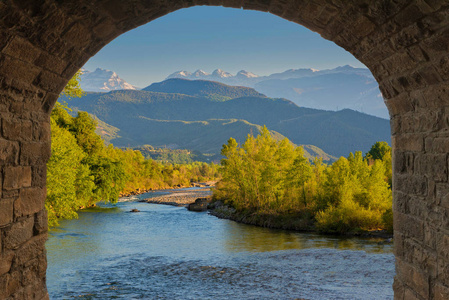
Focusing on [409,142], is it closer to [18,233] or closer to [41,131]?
[41,131]

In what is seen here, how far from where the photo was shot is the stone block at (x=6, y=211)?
12.7 feet

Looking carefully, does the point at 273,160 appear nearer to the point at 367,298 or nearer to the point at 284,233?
the point at 284,233

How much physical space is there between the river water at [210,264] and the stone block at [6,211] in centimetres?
943

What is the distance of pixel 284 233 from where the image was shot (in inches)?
1028

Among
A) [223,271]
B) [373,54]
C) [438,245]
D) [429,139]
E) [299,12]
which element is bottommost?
[223,271]

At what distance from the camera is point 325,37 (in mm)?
4973

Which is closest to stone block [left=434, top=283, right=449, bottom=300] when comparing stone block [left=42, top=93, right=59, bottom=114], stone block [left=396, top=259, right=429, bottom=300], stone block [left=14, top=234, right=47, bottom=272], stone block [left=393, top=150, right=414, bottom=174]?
stone block [left=396, top=259, right=429, bottom=300]

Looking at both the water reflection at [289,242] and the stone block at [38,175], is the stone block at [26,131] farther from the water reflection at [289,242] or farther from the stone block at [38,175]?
the water reflection at [289,242]

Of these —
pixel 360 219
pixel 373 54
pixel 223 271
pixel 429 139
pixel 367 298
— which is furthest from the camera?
pixel 360 219

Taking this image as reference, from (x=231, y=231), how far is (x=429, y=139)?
2302 cm

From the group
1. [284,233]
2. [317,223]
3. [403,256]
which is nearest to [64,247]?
[284,233]

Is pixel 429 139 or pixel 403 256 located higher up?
pixel 429 139

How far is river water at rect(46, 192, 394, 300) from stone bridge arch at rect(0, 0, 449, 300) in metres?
8.83

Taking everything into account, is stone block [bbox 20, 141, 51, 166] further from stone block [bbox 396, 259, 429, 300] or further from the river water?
the river water
